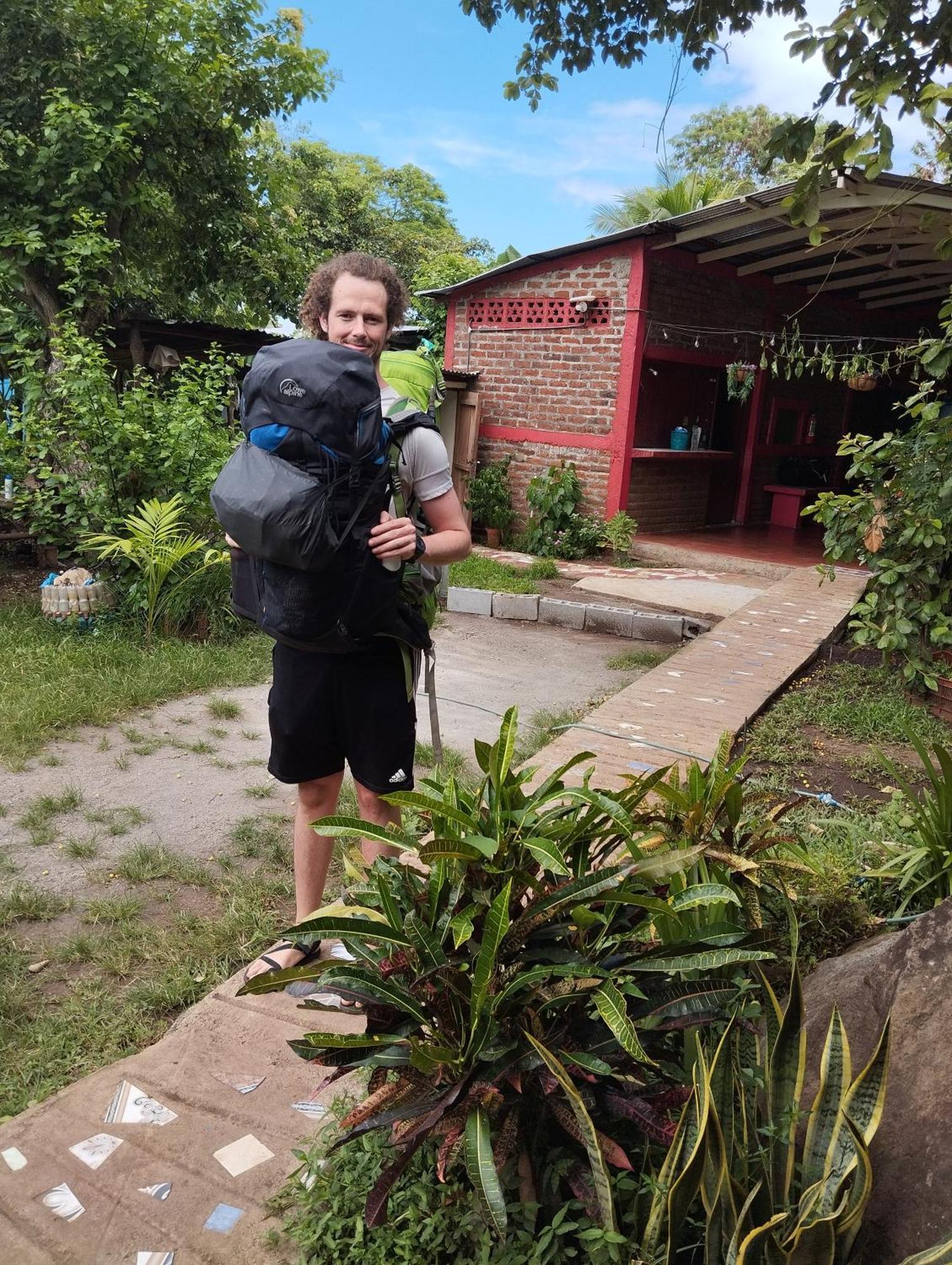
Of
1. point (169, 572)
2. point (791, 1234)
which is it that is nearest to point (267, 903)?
point (791, 1234)

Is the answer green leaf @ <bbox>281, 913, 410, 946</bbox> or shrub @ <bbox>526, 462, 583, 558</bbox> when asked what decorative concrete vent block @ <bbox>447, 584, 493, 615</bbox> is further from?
green leaf @ <bbox>281, 913, 410, 946</bbox>

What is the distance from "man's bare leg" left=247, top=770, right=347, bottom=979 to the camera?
2.55 m

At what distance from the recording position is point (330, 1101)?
2121 millimetres

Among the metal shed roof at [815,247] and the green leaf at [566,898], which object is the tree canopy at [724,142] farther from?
the green leaf at [566,898]

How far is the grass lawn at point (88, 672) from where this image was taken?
4840 mm

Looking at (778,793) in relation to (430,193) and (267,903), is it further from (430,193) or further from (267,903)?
(430,193)

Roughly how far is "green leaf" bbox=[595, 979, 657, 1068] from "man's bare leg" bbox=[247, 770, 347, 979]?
3.76 feet

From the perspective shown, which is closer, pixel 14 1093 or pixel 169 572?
pixel 14 1093

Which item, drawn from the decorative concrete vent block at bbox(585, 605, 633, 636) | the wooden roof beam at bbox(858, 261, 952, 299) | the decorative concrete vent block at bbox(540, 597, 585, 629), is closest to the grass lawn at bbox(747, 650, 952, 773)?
the decorative concrete vent block at bbox(585, 605, 633, 636)

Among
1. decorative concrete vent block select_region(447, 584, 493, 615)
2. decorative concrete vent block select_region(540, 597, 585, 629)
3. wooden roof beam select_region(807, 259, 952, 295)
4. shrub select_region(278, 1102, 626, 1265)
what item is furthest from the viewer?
wooden roof beam select_region(807, 259, 952, 295)

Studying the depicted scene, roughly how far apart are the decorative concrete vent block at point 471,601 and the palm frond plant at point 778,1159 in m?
6.57

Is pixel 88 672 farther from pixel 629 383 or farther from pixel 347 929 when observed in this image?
pixel 629 383

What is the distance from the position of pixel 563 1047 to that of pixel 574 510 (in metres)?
9.39

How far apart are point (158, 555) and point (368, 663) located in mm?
4469
